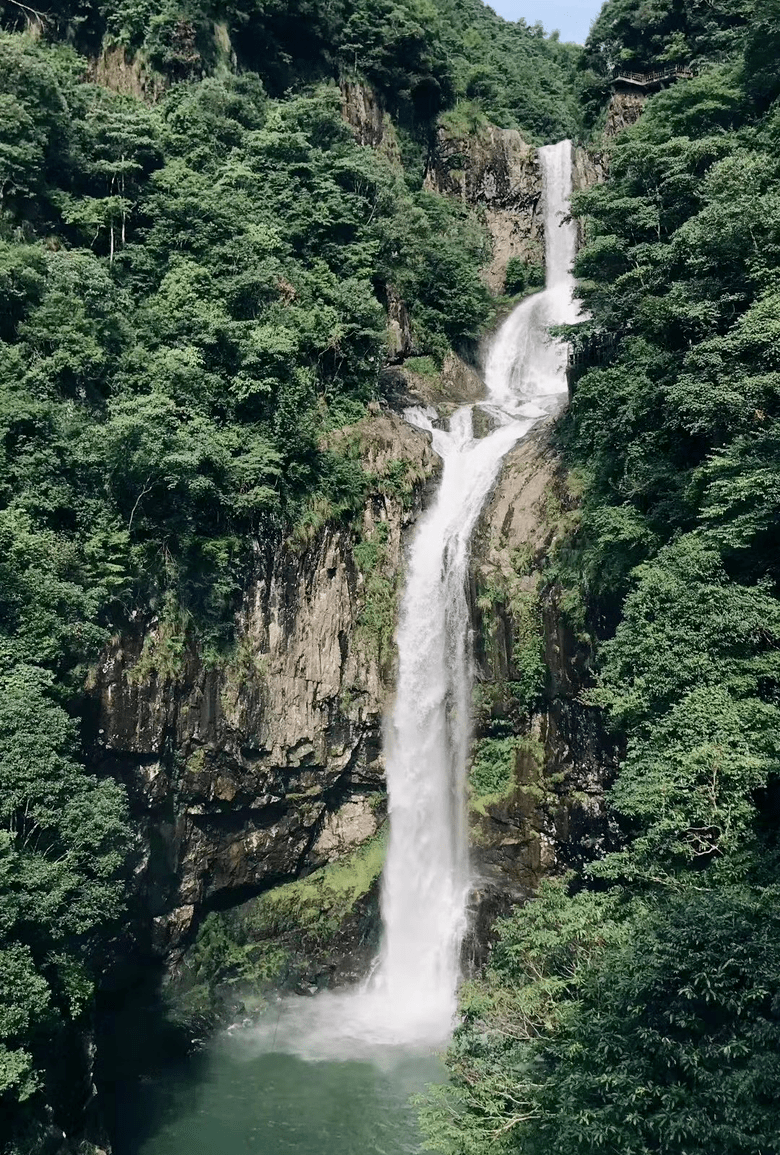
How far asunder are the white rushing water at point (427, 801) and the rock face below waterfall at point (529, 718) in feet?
2.02

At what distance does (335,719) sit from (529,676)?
4695 millimetres

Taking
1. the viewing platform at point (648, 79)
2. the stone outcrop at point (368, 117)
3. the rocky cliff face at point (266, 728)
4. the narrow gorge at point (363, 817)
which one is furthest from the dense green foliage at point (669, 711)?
the stone outcrop at point (368, 117)

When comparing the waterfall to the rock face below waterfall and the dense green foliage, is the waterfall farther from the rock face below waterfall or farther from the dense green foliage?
the dense green foliage

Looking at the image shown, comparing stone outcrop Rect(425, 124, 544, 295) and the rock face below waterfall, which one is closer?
the rock face below waterfall

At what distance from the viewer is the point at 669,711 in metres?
13.3

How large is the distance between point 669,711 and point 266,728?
9.37 meters

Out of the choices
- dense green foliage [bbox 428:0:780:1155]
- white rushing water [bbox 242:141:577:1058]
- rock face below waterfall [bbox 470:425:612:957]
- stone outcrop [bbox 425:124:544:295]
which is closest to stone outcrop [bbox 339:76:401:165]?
stone outcrop [bbox 425:124:544:295]

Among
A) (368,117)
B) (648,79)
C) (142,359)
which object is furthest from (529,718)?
(648,79)

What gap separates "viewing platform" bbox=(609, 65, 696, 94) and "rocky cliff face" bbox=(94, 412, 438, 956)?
75.0 feet

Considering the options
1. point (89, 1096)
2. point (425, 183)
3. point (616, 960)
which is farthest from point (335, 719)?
point (425, 183)

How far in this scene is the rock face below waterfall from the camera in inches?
683

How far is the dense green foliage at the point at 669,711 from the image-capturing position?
8969mm

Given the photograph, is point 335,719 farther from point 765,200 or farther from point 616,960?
point 765,200

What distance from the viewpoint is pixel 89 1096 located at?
44.7ft
